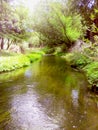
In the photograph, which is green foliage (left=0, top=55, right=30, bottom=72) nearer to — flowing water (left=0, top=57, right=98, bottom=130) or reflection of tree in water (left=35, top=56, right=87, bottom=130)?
flowing water (left=0, top=57, right=98, bottom=130)

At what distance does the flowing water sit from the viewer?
6.00 meters

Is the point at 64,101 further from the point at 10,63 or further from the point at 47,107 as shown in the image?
the point at 10,63

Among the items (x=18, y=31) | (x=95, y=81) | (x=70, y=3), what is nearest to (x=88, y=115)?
(x=95, y=81)

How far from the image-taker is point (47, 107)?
7535 mm

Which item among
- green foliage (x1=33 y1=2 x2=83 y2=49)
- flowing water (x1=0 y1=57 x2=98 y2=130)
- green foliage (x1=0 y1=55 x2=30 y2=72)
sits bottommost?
flowing water (x1=0 y1=57 x2=98 y2=130)

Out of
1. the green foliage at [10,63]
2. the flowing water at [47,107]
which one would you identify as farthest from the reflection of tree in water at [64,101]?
the green foliage at [10,63]

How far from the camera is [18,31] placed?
23.4 meters

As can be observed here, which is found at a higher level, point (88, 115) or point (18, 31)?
point (18, 31)

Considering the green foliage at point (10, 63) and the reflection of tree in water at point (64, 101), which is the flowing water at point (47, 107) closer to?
the reflection of tree in water at point (64, 101)

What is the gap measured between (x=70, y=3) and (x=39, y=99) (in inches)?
594

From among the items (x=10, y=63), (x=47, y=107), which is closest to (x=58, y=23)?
(x=10, y=63)

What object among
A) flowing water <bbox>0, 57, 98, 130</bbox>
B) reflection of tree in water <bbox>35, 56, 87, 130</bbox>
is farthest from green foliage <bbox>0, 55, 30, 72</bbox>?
reflection of tree in water <bbox>35, 56, 87, 130</bbox>

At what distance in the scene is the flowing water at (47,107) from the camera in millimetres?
6004

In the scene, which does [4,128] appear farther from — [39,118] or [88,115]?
[88,115]
